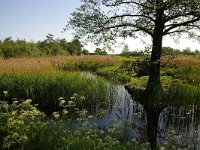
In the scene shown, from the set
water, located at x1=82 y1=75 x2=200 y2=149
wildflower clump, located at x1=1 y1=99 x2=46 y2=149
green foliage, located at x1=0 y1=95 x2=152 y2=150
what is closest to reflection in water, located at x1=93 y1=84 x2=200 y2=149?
water, located at x1=82 y1=75 x2=200 y2=149

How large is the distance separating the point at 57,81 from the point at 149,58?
223 inches

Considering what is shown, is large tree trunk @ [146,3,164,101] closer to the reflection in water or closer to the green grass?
the reflection in water

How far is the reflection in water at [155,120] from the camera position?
41.3ft

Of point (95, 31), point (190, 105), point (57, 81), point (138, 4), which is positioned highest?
point (138, 4)

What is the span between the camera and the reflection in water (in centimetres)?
1259

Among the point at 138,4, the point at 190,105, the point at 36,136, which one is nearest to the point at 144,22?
the point at 138,4

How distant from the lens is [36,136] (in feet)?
31.1

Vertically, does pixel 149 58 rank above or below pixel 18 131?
above

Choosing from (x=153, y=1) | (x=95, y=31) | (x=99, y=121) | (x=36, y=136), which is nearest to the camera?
(x=36, y=136)

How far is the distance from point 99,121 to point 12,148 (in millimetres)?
6431

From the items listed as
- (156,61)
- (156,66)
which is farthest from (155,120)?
(156,66)

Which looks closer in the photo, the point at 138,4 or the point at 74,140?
the point at 74,140

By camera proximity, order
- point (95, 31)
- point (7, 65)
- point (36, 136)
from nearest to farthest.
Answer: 1. point (36, 136)
2. point (95, 31)
3. point (7, 65)

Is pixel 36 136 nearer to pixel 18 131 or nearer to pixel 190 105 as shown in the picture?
pixel 18 131
